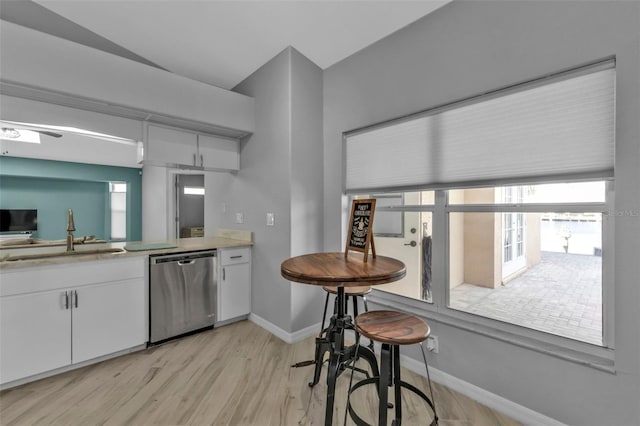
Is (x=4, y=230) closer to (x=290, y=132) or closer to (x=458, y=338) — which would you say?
(x=290, y=132)

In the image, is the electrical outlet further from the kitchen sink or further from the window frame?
the kitchen sink

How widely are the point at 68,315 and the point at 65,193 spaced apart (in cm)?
575

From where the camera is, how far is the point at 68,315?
6.82 feet

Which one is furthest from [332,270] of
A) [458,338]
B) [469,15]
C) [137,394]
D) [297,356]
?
[469,15]

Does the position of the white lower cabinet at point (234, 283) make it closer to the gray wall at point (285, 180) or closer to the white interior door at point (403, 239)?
the gray wall at point (285, 180)

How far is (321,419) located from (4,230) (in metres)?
7.66

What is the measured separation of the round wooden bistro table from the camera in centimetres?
135

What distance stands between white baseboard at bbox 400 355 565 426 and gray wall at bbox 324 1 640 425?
34mm

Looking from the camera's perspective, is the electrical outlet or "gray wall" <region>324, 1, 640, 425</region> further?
the electrical outlet

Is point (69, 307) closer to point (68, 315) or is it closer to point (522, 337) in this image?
point (68, 315)

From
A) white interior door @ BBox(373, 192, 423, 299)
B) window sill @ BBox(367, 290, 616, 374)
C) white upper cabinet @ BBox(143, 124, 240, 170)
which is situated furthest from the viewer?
white upper cabinet @ BBox(143, 124, 240, 170)

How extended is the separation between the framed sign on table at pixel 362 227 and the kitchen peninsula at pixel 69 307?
5.81 ft

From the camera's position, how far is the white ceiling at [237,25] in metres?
2.12

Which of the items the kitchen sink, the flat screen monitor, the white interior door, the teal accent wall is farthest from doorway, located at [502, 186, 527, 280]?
the flat screen monitor
